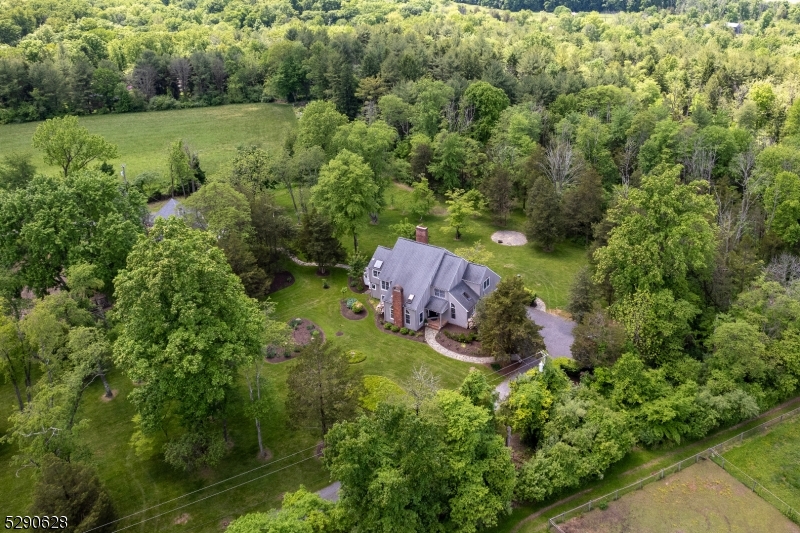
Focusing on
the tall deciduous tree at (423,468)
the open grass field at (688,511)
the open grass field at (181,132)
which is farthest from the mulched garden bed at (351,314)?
the open grass field at (181,132)

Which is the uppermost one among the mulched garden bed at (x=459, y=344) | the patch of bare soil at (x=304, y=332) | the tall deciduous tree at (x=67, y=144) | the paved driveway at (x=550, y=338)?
the tall deciduous tree at (x=67, y=144)

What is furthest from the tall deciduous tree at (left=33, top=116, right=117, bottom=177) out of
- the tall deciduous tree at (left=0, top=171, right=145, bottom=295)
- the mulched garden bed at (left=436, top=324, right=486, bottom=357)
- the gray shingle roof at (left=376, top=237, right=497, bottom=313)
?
the mulched garden bed at (left=436, top=324, right=486, bottom=357)

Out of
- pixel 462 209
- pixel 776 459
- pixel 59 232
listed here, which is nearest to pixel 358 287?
pixel 462 209

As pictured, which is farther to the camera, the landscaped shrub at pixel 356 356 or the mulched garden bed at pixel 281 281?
the mulched garden bed at pixel 281 281

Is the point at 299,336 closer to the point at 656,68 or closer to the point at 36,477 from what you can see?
the point at 36,477

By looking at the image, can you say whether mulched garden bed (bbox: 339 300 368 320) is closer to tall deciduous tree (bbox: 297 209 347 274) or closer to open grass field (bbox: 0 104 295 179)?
tall deciduous tree (bbox: 297 209 347 274)

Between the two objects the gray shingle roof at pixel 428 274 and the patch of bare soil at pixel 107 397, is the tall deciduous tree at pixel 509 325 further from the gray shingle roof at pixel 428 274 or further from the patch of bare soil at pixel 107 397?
the patch of bare soil at pixel 107 397

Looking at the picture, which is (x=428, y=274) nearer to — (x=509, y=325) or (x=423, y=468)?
(x=509, y=325)
